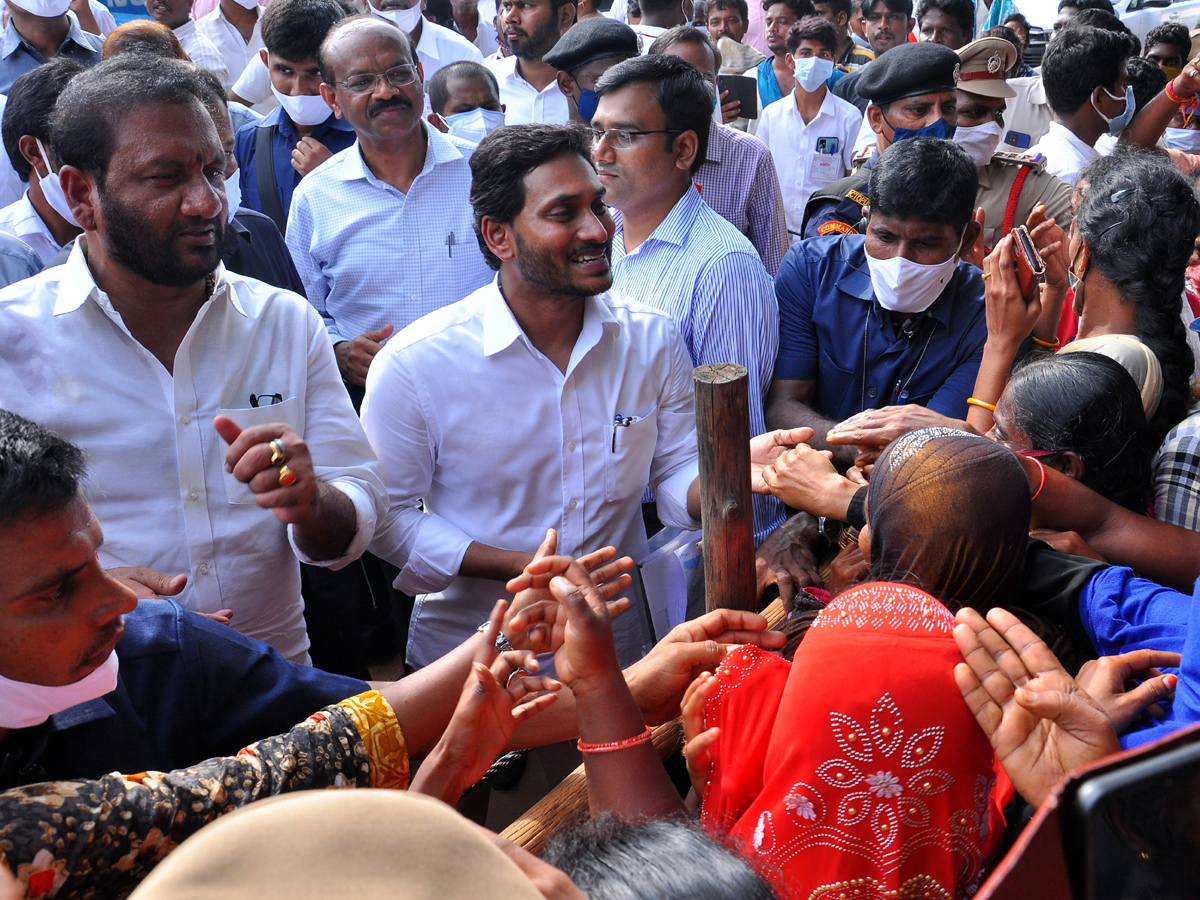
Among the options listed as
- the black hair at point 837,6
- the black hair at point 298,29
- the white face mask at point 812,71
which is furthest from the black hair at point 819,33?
the black hair at point 298,29

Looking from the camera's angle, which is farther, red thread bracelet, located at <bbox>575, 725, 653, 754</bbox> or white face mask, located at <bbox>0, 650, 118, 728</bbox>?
red thread bracelet, located at <bbox>575, 725, 653, 754</bbox>

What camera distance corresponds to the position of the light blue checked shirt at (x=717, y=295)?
132 inches

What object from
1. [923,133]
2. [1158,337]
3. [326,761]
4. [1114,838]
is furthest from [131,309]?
[923,133]

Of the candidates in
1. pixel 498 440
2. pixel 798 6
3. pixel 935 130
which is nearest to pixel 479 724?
pixel 498 440

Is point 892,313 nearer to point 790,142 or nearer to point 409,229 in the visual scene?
point 409,229

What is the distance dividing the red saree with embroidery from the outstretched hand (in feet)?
0.16

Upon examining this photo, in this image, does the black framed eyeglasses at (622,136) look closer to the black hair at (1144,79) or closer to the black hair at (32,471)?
the black hair at (32,471)

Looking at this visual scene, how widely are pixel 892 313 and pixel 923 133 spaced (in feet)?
Result: 5.39

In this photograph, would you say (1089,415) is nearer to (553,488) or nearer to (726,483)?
(726,483)

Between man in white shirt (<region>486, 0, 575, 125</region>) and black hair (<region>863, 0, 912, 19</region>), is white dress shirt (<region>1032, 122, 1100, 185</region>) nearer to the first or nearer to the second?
man in white shirt (<region>486, 0, 575, 125</region>)

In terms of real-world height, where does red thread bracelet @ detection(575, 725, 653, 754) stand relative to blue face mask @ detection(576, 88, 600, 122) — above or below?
below

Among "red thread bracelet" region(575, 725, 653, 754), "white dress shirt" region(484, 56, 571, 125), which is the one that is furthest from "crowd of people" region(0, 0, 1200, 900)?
"white dress shirt" region(484, 56, 571, 125)

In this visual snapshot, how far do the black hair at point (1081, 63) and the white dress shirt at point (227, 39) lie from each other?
5822 mm

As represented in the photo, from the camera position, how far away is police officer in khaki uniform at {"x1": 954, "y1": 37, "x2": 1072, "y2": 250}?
15.2 feet
